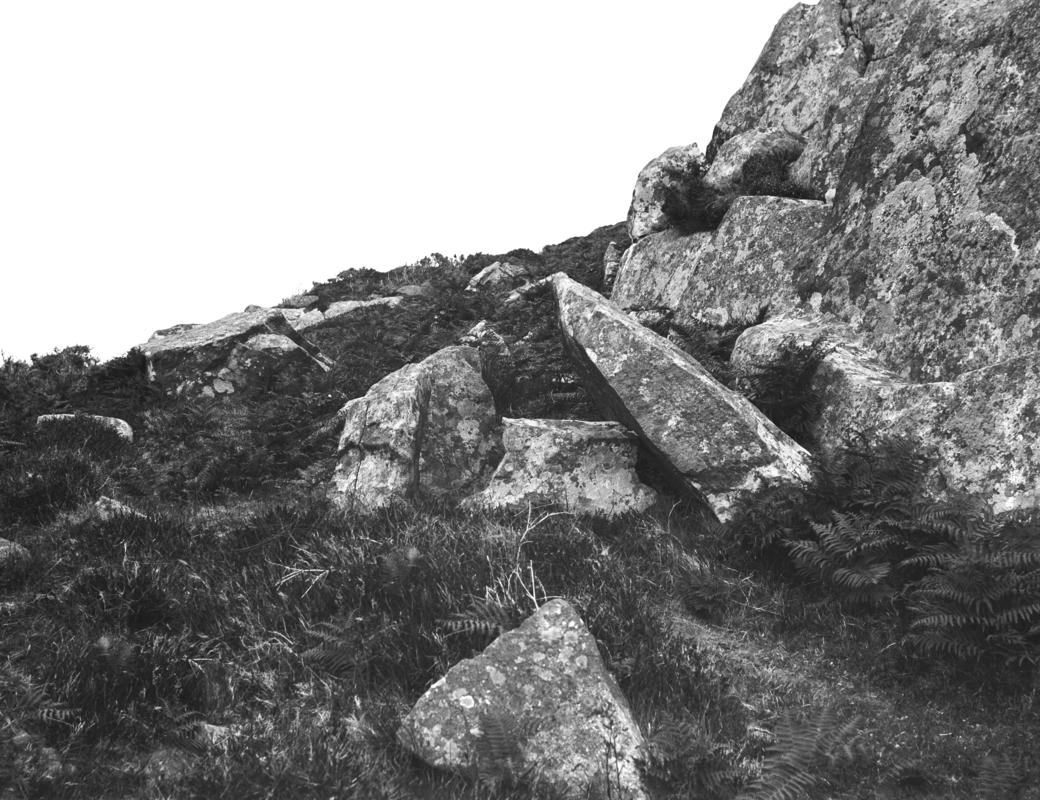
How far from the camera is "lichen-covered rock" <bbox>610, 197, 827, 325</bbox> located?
12.3m

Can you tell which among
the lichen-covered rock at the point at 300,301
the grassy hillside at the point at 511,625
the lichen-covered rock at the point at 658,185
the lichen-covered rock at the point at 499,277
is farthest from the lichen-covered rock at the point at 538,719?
the lichen-covered rock at the point at 300,301

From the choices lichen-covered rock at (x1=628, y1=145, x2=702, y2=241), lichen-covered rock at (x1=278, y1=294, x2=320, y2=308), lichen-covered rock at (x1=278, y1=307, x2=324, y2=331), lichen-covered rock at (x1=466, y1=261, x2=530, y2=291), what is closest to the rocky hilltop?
lichen-covered rock at (x1=628, y1=145, x2=702, y2=241)

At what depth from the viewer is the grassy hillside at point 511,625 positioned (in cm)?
509

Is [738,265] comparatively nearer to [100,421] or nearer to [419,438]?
[419,438]

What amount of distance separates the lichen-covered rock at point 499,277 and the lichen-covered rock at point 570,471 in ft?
30.5

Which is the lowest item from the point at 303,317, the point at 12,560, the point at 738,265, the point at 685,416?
the point at 685,416

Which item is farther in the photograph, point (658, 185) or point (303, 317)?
point (303, 317)

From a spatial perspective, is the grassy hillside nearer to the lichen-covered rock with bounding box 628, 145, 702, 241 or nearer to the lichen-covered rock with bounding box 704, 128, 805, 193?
the lichen-covered rock with bounding box 704, 128, 805, 193

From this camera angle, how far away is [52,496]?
10.3 m

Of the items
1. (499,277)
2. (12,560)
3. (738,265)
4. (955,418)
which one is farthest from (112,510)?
(499,277)

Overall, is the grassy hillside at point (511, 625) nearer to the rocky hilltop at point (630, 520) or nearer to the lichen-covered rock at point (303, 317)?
the rocky hilltop at point (630, 520)

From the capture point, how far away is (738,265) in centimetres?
1297

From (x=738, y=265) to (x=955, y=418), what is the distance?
532 centimetres

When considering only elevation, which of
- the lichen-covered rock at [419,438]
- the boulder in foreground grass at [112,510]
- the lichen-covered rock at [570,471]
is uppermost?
the boulder in foreground grass at [112,510]
